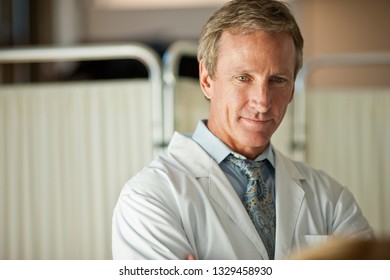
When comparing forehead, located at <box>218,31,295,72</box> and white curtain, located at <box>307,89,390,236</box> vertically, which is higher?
forehead, located at <box>218,31,295,72</box>

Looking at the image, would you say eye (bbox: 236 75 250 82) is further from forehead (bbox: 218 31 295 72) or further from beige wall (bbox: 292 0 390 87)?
beige wall (bbox: 292 0 390 87)

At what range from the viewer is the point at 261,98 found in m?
1.08

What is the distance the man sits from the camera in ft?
3.45

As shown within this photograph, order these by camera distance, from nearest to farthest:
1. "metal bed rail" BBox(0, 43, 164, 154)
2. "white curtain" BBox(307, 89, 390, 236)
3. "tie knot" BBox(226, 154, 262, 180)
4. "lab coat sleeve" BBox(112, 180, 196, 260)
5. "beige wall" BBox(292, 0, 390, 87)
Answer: "lab coat sleeve" BBox(112, 180, 196, 260)
"tie knot" BBox(226, 154, 262, 180)
"metal bed rail" BBox(0, 43, 164, 154)
"white curtain" BBox(307, 89, 390, 236)
"beige wall" BBox(292, 0, 390, 87)

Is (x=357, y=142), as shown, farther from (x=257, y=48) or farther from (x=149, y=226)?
(x=149, y=226)

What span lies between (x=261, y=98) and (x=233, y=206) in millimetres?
180

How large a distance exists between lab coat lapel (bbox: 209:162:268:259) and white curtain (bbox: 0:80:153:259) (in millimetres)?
714

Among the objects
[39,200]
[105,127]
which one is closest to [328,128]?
[105,127]

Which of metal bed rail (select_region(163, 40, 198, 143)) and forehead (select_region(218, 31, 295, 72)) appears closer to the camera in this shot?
forehead (select_region(218, 31, 295, 72))

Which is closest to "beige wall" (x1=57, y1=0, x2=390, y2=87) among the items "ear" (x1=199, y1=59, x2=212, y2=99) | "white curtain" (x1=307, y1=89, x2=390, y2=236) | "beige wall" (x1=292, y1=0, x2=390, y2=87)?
"beige wall" (x1=292, y1=0, x2=390, y2=87)

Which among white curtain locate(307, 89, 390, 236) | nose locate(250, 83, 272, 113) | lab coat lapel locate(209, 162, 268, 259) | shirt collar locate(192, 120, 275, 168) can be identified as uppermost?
nose locate(250, 83, 272, 113)

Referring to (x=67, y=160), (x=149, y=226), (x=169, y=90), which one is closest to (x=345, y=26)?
(x=169, y=90)

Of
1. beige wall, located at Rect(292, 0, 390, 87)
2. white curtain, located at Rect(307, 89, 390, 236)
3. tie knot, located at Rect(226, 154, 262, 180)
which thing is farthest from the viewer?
beige wall, located at Rect(292, 0, 390, 87)

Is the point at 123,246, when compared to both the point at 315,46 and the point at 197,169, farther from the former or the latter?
the point at 315,46
